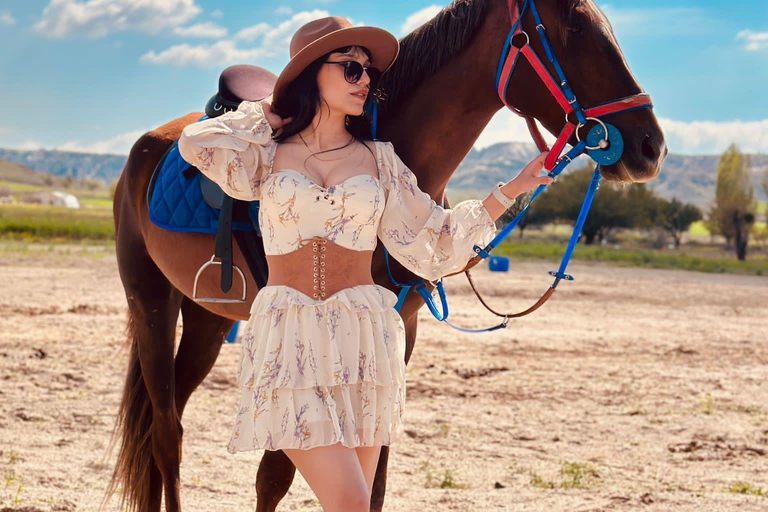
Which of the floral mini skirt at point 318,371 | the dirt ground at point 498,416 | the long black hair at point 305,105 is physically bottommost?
the dirt ground at point 498,416

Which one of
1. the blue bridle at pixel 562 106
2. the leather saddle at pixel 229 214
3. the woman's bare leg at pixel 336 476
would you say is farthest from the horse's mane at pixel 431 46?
the woman's bare leg at pixel 336 476

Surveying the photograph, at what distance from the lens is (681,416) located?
602 centimetres

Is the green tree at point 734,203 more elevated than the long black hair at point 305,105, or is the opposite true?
the green tree at point 734,203

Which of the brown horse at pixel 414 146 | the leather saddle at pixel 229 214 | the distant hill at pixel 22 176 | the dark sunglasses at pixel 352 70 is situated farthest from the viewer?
the distant hill at pixel 22 176

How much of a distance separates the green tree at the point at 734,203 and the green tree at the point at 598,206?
4279 millimetres

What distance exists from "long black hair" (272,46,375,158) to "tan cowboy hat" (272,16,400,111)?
26 millimetres

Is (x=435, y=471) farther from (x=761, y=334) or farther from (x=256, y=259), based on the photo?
(x=761, y=334)

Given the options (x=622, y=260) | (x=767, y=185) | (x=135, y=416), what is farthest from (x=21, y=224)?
(x=767, y=185)

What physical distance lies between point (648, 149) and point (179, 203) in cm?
179

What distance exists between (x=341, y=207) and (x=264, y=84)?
129cm

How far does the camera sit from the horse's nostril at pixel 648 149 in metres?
2.26

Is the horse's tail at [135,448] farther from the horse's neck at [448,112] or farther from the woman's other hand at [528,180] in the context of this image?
the woman's other hand at [528,180]

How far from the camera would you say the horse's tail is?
345 cm

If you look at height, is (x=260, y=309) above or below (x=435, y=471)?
above
